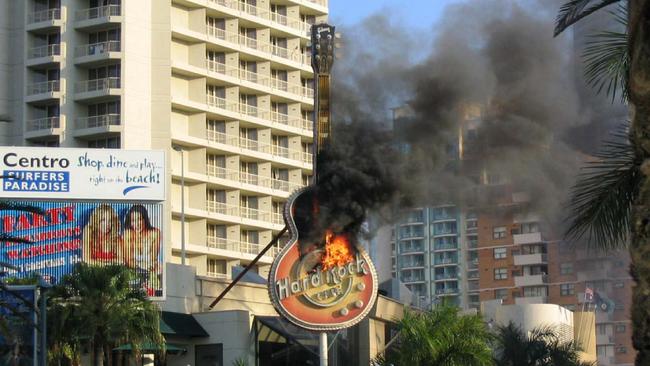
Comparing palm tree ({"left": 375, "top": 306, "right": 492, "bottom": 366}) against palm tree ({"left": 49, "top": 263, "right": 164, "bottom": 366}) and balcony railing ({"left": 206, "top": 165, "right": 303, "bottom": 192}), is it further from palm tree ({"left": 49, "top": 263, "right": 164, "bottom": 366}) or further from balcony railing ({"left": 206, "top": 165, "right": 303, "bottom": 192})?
balcony railing ({"left": 206, "top": 165, "right": 303, "bottom": 192})

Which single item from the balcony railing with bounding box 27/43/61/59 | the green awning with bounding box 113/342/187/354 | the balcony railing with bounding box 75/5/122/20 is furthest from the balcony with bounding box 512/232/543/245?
the green awning with bounding box 113/342/187/354

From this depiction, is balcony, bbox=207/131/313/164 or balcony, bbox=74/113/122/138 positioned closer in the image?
balcony, bbox=74/113/122/138

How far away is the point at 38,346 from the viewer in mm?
55094

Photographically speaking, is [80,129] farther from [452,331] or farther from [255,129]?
[452,331]

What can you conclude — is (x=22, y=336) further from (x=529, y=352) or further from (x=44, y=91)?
(x=44, y=91)

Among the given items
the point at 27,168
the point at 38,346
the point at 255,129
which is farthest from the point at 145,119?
the point at 38,346

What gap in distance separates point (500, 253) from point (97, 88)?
8645 cm

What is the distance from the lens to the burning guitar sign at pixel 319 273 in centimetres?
6519

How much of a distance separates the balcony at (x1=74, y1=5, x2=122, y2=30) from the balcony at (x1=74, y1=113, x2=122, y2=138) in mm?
7491

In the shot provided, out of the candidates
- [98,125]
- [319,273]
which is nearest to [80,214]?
[319,273]

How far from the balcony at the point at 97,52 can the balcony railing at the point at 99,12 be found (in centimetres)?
227

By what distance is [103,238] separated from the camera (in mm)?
73625

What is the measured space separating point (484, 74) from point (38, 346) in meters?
22.8

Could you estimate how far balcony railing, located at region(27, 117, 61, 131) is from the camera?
108250 millimetres
